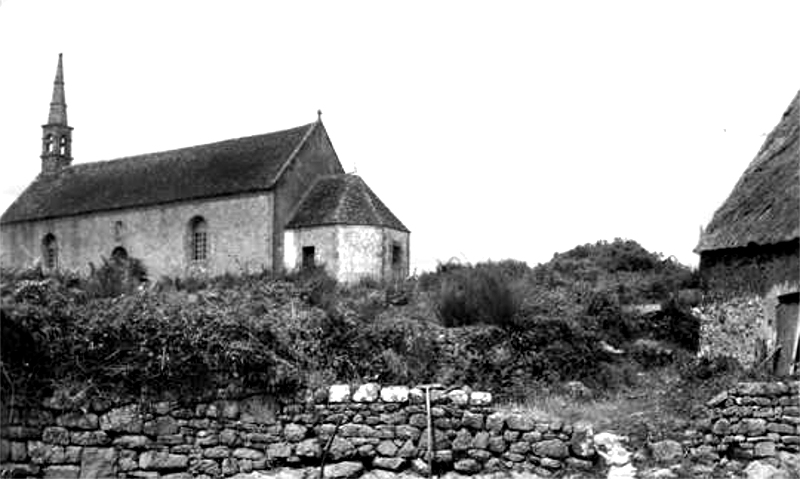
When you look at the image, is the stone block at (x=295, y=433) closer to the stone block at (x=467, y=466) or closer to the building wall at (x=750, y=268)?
the stone block at (x=467, y=466)

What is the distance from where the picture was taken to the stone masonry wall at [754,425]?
11.3 m

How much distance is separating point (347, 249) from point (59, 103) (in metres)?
27.9

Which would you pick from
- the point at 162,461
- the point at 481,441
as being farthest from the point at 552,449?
the point at 162,461

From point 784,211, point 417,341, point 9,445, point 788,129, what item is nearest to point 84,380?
point 9,445

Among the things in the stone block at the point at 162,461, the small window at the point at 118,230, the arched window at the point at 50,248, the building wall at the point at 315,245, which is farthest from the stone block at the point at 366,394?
the arched window at the point at 50,248

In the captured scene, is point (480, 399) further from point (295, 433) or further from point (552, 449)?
point (295, 433)

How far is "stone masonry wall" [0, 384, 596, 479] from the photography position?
11.1m

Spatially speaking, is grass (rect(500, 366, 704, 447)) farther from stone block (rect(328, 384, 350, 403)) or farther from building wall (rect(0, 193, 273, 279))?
building wall (rect(0, 193, 273, 279))

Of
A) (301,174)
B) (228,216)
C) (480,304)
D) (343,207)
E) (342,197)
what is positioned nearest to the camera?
(480,304)

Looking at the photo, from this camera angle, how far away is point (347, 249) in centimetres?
3528

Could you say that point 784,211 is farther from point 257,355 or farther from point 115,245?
point 115,245

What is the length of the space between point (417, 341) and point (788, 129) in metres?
8.96

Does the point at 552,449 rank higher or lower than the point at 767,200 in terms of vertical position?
lower

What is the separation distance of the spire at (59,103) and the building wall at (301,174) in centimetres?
2134
